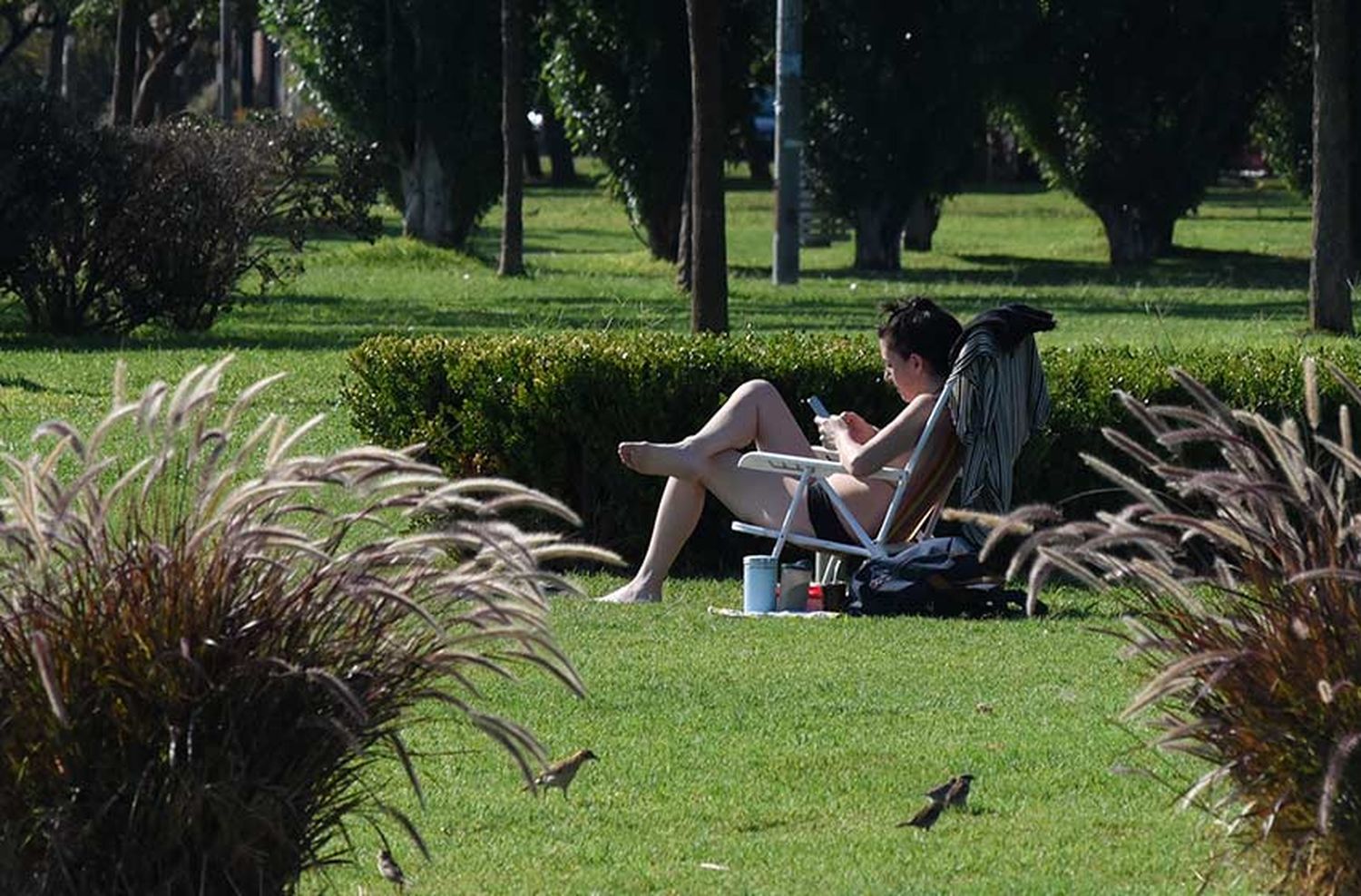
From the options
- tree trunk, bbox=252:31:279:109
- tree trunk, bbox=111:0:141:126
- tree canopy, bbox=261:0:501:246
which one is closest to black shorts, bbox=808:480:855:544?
tree canopy, bbox=261:0:501:246

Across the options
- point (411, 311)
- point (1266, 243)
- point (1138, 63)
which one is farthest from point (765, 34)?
point (1266, 243)

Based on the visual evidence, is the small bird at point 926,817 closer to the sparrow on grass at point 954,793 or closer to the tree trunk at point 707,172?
the sparrow on grass at point 954,793

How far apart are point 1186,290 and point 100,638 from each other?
1033 inches

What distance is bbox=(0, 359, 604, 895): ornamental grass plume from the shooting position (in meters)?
4.39

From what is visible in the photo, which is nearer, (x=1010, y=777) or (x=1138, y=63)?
(x=1010, y=777)

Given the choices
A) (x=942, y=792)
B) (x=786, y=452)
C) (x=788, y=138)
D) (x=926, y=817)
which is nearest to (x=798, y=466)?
(x=786, y=452)

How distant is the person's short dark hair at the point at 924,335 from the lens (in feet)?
30.6

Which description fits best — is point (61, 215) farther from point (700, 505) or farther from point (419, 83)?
point (419, 83)

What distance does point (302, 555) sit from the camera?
178 inches

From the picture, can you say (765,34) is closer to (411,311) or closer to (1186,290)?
(1186,290)

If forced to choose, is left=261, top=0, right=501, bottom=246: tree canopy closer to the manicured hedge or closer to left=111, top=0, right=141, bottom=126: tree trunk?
left=111, top=0, right=141, bottom=126: tree trunk

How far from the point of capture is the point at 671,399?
10.9 metres

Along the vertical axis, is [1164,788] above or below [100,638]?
below

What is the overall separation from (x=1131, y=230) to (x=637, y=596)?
2600cm
